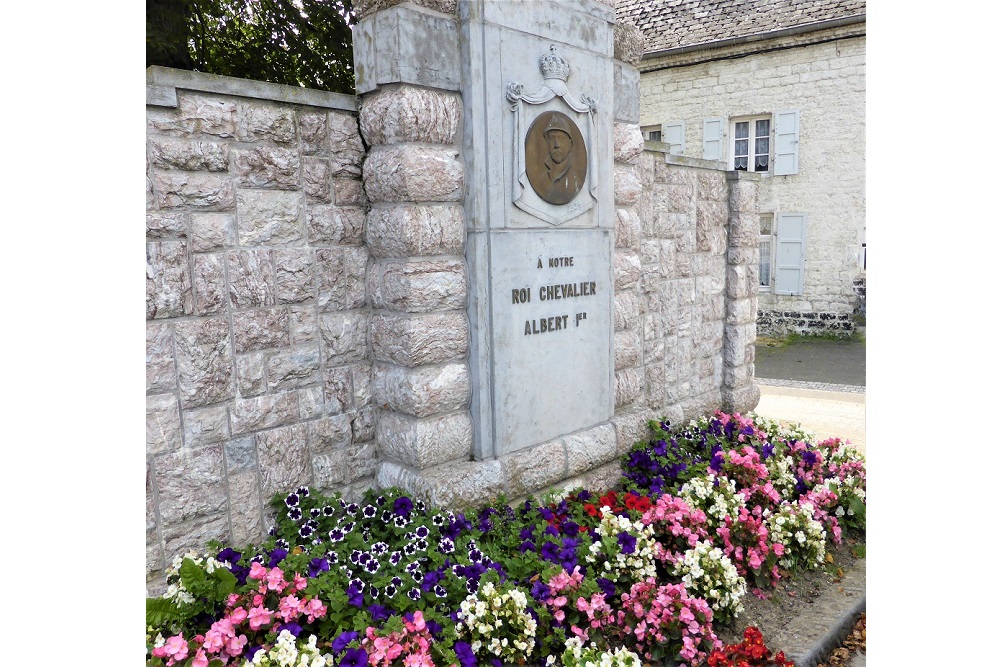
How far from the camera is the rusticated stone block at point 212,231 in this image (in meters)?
2.97

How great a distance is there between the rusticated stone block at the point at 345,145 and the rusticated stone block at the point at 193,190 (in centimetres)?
55

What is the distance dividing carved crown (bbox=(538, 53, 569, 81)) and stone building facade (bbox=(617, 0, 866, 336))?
9.92 metres

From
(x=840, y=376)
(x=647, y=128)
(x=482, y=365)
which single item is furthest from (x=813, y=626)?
(x=647, y=128)

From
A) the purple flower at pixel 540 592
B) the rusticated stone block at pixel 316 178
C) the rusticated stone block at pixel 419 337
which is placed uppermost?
the rusticated stone block at pixel 316 178

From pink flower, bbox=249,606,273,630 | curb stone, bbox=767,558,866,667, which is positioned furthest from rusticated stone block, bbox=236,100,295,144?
curb stone, bbox=767,558,866,667

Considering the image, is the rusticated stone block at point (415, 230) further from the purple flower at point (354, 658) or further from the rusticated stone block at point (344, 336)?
the purple flower at point (354, 658)

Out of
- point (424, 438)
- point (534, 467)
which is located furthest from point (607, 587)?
point (424, 438)

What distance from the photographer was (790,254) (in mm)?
13320

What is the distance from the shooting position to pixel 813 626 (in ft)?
10.9

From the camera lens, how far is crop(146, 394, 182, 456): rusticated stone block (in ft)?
9.53

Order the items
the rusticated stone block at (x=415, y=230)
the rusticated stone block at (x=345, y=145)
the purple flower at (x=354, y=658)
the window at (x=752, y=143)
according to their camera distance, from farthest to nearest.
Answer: the window at (x=752, y=143)
the rusticated stone block at (x=345, y=145)
the rusticated stone block at (x=415, y=230)
the purple flower at (x=354, y=658)

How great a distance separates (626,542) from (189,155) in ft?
8.33

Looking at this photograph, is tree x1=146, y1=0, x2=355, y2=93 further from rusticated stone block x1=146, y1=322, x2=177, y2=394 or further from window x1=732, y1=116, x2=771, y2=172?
window x1=732, y1=116, x2=771, y2=172

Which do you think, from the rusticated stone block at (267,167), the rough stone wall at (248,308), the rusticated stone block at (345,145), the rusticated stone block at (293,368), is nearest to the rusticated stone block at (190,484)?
the rough stone wall at (248,308)
